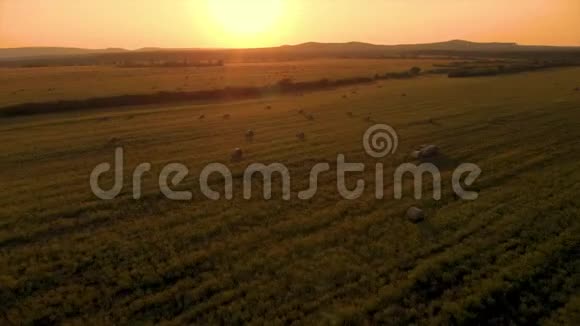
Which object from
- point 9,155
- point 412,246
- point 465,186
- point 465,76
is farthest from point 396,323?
point 465,76

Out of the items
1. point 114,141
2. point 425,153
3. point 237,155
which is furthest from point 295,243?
point 114,141

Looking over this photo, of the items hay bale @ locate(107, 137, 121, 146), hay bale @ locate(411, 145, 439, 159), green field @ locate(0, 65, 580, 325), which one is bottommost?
green field @ locate(0, 65, 580, 325)

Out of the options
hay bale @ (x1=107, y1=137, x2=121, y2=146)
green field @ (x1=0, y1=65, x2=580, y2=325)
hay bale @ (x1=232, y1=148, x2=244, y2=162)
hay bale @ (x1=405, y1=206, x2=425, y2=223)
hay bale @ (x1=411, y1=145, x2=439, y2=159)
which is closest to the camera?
green field @ (x1=0, y1=65, x2=580, y2=325)

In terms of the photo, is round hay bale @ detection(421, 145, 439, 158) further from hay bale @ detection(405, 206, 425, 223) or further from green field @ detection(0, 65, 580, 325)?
hay bale @ detection(405, 206, 425, 223)

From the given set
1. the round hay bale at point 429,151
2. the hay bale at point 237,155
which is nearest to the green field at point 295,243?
the hay bale at point 237,155

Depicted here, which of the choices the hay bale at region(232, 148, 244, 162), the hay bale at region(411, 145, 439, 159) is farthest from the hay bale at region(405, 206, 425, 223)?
the hay bale at region(232, 148, 244, 162)

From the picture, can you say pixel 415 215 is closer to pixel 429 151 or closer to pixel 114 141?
pixel 429 151
